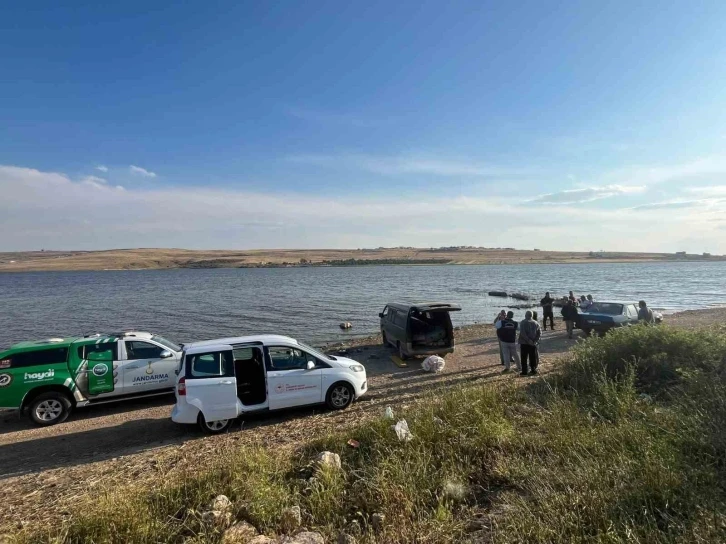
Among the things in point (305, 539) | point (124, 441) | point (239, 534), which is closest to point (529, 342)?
point (305, 539)

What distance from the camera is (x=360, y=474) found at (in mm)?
5328

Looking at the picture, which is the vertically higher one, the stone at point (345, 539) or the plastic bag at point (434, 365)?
the stone at point (345, 539)

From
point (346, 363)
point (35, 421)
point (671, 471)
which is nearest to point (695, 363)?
point (671, 471)

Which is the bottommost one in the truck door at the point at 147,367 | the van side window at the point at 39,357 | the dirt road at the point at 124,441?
the dirt road at the point at 124,441

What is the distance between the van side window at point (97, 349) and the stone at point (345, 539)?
27.8 ft

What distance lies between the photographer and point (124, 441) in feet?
27.6

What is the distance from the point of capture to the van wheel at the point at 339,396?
941 centimetres

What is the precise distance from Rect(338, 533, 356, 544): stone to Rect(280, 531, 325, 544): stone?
6.4 inches

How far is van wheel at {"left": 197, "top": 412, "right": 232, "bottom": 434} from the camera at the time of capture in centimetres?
820

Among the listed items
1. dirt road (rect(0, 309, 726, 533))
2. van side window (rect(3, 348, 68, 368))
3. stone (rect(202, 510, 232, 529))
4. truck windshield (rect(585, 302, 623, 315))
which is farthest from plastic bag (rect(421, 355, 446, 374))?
van side window (rect(3, 348, 68, 368))

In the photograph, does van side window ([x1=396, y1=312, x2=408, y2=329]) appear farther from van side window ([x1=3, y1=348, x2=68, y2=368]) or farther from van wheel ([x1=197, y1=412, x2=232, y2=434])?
Result: van side window ([x1=3, y1=348, x2=68, y2=368])

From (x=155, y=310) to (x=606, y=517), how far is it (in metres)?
40.5

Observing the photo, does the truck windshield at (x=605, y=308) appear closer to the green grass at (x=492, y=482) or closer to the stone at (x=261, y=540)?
the green grass at (x=492, y=482)

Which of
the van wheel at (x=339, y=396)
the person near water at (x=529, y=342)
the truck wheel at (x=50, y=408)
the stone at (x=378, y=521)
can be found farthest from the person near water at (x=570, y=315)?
the truck wheel at (x=50, y=408)
